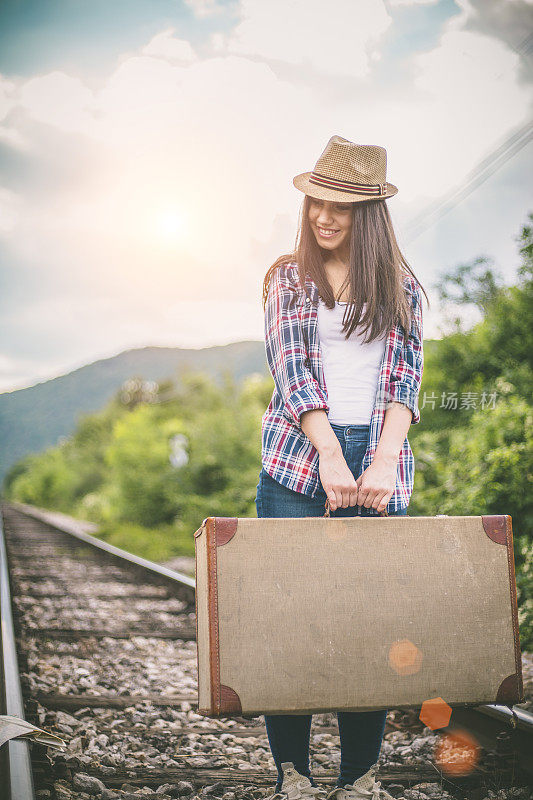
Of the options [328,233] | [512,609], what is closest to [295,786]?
[512,609]

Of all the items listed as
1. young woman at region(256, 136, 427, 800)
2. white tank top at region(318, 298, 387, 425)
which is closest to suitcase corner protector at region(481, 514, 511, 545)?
young woman at region(256, 136, 427, 800)

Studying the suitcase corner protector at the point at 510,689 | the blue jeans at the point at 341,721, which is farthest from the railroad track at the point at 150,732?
the blue jeans at the point at 341,721

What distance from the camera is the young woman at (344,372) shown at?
1.64m

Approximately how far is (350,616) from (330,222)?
1.06 m

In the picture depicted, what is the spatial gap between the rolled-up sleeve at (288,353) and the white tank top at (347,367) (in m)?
0.06

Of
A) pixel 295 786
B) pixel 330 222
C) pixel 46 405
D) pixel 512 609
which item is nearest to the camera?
pixel 512 609

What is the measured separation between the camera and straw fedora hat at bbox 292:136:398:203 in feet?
5.56

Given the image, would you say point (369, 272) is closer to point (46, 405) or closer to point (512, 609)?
point (512, 609)

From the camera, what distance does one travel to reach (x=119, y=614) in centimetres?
503

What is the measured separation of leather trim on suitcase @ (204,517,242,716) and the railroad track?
719 millimetres

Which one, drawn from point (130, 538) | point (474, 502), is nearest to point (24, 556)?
point (130, 538)

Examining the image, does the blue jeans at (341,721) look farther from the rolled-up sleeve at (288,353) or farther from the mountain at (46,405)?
the mountain at (46,405)

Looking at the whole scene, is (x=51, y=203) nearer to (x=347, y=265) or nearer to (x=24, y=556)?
(x=24, y=556)

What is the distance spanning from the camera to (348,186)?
1.70 meters
